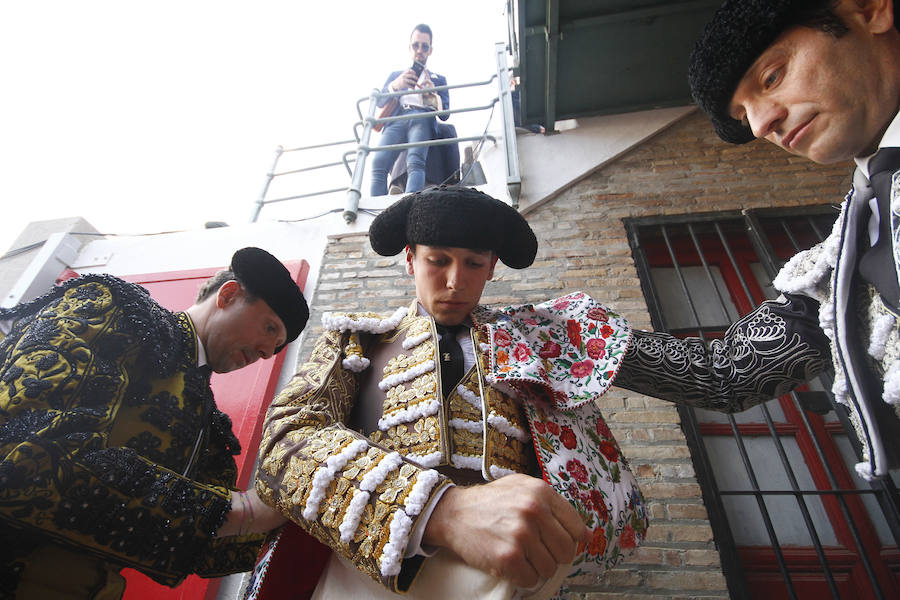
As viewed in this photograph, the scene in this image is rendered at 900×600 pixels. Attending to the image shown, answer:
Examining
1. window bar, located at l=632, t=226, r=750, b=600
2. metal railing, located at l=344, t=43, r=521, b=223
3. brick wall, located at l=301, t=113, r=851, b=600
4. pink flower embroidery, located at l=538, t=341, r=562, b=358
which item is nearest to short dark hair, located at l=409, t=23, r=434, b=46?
metal railing, located at l=344, t=43, r=521, b=223

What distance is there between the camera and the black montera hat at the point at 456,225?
138 centimetres

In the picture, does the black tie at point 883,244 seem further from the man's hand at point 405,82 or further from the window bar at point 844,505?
the man's hand at point 405,82

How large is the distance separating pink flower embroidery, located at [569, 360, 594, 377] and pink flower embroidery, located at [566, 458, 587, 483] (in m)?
0.25

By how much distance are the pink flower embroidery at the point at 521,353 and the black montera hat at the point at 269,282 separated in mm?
926

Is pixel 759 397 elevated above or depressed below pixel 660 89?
below

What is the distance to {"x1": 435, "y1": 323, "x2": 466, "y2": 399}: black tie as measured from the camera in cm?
130

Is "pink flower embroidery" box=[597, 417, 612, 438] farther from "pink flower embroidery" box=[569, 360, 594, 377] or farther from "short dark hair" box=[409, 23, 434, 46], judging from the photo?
"short dark hair" box=[409, 23, 434, 46]

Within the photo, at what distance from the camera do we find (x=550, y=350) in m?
1.40

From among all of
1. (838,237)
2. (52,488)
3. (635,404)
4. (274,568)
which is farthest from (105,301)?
(635,404)

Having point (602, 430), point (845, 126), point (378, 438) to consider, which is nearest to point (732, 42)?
point (845, 126)

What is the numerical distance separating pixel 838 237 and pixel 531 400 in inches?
33.2

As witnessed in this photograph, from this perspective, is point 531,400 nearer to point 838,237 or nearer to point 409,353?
point 409,353

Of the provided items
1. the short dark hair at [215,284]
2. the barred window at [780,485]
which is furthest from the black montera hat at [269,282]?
the barred window at [780,485]

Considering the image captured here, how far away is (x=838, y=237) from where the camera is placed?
1.11 m
